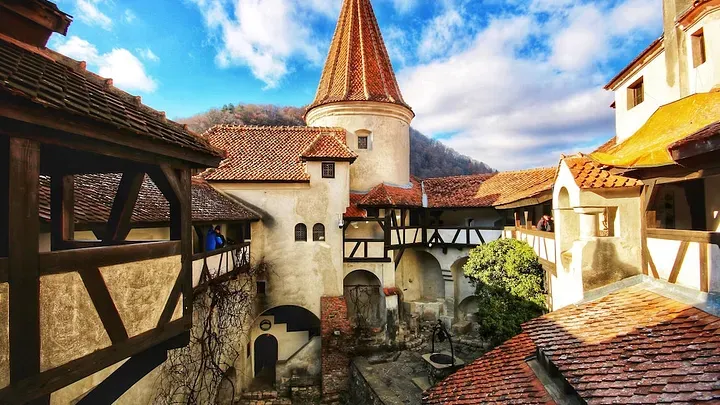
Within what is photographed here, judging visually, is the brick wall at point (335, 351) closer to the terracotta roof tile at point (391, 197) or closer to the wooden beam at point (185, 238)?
the terracotta roof tile at point (391, 197)

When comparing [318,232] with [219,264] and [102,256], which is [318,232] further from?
[102,256]

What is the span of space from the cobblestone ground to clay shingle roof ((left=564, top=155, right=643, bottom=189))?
7.07m

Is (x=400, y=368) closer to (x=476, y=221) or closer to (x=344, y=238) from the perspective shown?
(x=344, y=238)

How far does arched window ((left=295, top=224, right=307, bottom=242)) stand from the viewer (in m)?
12.7

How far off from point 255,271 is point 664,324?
34.7 feet

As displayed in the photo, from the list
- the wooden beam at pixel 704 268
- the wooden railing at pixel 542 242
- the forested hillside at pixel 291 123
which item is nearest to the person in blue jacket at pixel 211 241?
the wooden railing at pixel 542 242

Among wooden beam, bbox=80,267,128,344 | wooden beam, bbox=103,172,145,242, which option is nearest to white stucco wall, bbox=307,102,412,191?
wooden beam, bbox=103,172,145,242

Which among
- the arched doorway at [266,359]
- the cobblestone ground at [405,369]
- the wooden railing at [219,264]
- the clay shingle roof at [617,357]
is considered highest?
the wooden railing at [219,264]

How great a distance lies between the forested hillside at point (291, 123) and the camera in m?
45.6

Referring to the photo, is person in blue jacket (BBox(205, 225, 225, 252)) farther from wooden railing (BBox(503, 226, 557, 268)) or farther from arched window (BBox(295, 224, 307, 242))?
wooden railing (BBox(503, 226, 557, 268))

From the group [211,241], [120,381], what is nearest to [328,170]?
[211,241]

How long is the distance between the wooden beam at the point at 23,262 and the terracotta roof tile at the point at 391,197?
1092 cm

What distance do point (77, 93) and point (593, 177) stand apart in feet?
24.6

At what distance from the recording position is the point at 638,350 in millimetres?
4371
